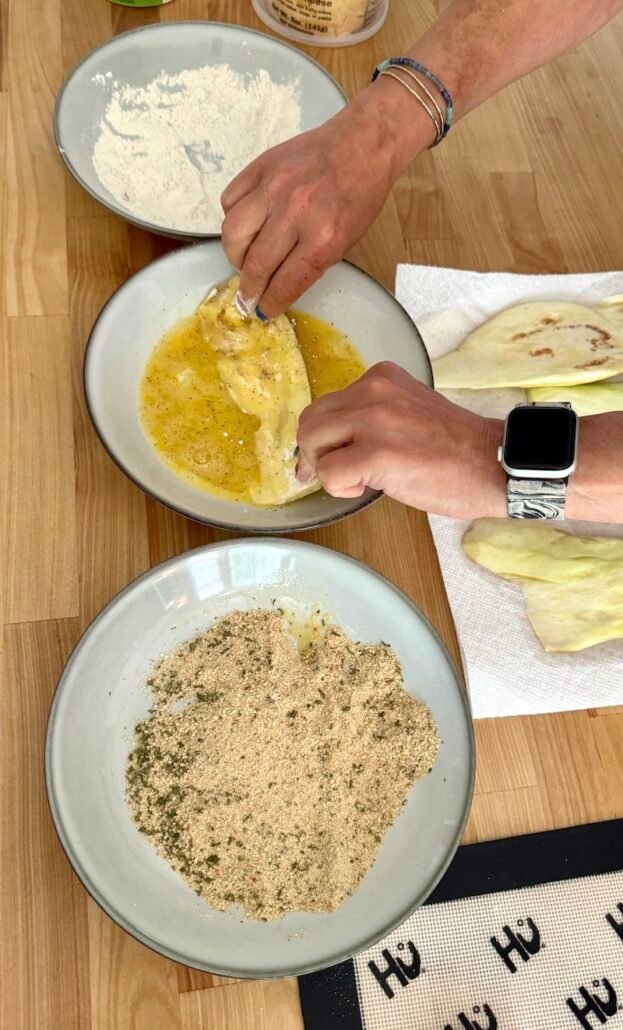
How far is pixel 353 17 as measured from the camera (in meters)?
1.28

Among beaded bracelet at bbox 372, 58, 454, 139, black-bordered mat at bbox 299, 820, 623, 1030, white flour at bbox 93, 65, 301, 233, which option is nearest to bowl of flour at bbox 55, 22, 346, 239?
white flour at bbox 93, 65, 301, 233

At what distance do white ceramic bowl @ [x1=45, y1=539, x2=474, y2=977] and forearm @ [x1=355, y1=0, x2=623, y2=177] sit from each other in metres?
0.48

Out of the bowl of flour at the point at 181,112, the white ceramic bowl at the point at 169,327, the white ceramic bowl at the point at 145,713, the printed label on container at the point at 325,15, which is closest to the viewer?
the white ceramic bowl at the point at 145,713

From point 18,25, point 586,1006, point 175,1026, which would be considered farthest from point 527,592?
point 18,25

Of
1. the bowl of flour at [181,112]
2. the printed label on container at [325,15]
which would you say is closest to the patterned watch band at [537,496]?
the bowl of flour at [181,112]

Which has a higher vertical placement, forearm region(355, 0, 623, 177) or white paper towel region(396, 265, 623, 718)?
forearm region(355, 0, 623, 177)

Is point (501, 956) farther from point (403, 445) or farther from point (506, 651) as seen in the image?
point (403, 445)

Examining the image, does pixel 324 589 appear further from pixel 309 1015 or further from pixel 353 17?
pixel 353 17

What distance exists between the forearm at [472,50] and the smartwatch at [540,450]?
0.37 metres

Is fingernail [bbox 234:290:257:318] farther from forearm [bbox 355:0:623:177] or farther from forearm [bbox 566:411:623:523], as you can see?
forearm [bbox 566:411:623:523]

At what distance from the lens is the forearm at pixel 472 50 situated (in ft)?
3.06

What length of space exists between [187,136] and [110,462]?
1.62ft

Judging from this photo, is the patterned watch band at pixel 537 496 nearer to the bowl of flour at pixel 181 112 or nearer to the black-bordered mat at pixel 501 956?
the black-bordered mat at pixel 501 956

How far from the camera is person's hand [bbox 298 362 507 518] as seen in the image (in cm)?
78
